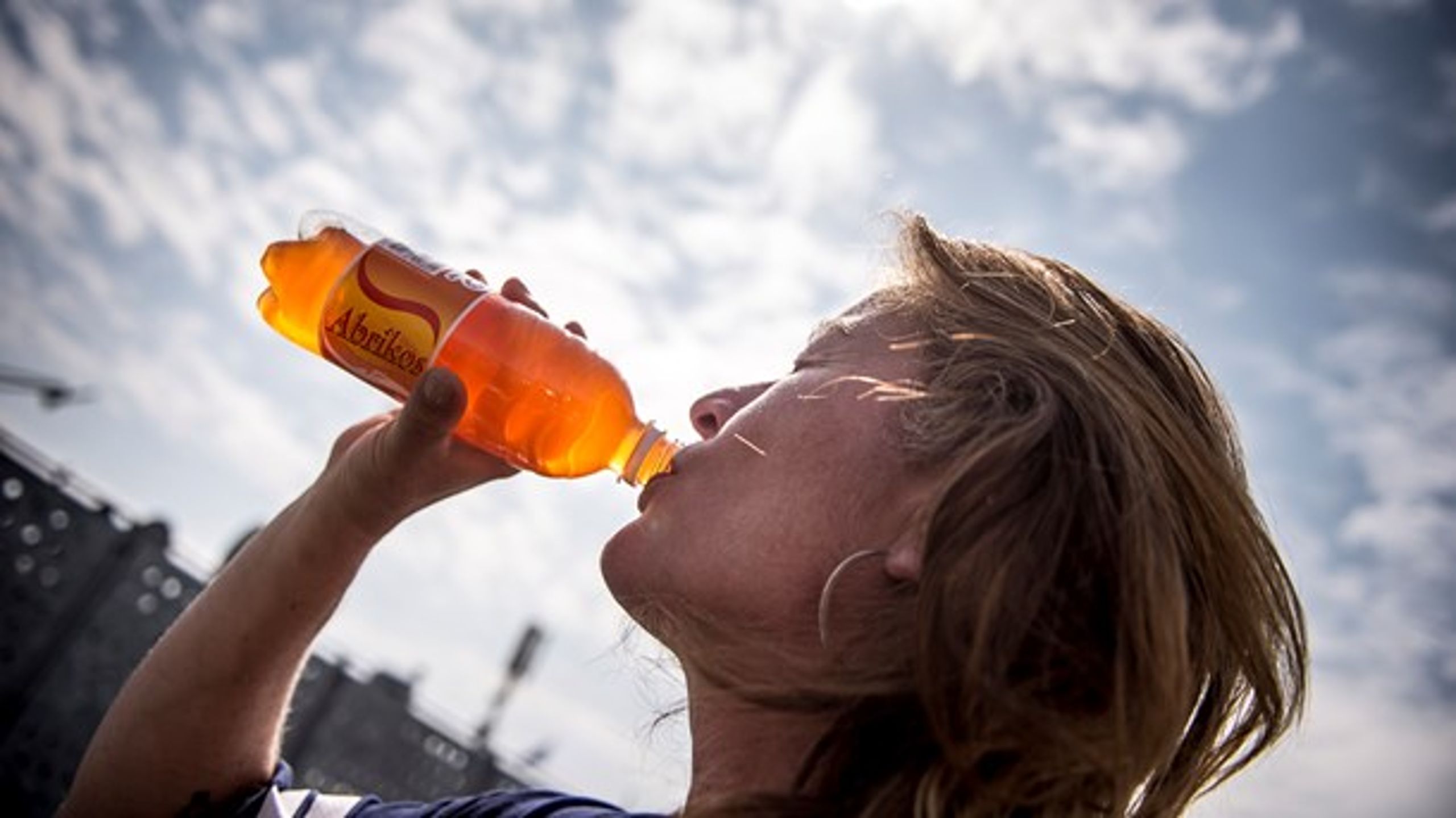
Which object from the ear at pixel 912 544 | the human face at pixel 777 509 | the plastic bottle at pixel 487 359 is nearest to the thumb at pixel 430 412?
the plastic bottle at pixel 487 359

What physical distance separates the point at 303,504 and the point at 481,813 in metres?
0.78

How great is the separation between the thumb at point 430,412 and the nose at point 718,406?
490 mm

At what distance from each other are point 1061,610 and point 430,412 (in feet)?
3.76

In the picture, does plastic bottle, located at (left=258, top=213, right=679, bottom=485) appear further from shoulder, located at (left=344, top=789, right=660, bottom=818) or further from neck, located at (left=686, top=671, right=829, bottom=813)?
shoulder, located at (left=344, top=789, right=660, bottom=818)

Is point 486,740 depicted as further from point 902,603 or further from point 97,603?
point 902,603

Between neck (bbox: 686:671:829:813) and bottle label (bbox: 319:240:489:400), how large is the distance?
A: 96 cm

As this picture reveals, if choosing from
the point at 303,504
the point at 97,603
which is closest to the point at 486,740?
the point at 97,603

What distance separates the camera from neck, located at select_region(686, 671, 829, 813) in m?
1.34

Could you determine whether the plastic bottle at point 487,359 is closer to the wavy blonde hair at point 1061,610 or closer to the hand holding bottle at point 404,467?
the hand holding bottle at point 404,467

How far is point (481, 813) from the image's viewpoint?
1.54 m

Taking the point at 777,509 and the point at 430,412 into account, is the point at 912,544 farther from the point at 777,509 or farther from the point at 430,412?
the point at 430,412

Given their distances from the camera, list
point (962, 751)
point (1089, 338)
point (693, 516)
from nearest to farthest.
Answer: point (962, 751)
point (693, 516)
point (1089, 338)

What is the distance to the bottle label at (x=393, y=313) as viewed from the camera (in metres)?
1.73

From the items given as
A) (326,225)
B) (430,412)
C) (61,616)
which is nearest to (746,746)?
(430,412)
